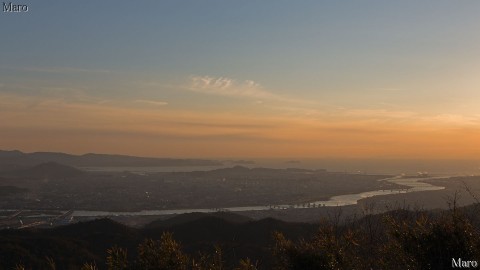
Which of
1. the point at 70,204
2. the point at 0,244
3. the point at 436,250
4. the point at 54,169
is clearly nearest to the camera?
the point at 436,250

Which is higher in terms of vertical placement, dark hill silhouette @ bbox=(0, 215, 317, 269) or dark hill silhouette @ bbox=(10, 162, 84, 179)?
dark hill silhouette @ bbox=(10, 162, 84, 179)

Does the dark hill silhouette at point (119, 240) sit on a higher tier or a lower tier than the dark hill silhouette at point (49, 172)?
lower

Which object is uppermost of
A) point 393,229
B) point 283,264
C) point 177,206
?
point 393,229

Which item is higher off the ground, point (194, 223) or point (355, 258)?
point (355, 258)

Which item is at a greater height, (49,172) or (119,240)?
(49,172)

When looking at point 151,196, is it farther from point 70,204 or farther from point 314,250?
point 314,250

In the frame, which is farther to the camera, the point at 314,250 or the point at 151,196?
the point at 151,196

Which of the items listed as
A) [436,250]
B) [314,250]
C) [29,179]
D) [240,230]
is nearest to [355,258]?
[314,250]

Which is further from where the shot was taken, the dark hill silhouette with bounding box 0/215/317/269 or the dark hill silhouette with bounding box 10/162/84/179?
the dark hill silhouette with bounding box 10/162/84/179

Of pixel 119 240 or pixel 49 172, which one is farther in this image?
pixel 49 172

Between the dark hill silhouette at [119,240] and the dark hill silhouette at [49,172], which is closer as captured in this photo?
the dark hill silhouette at [119,240]

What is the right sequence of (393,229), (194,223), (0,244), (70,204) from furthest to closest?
(70,204), (194,223), (0,244), (393,229)
